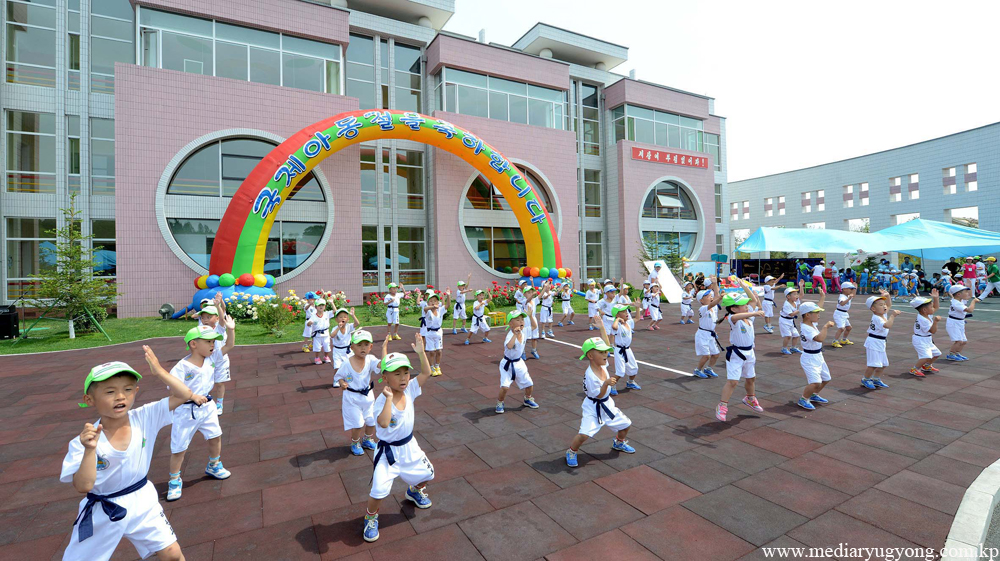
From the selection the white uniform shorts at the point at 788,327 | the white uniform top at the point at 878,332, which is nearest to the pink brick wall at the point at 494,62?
the white uniform shorts at the point at 788,327

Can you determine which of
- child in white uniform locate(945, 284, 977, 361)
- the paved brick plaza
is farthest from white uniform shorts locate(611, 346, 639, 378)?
child in white uniform locate(945, 284, 977, 361)

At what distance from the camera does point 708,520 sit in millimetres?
4254

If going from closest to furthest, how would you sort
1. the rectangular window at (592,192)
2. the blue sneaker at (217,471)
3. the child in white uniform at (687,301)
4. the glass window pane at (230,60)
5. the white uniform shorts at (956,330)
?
1. the blue sneaker at (217,471)
2. the white uniform shorts at (956,330)
3. the child in white uniform at (687,301)
4. the glass window pane at (230,60)
5. the rectangular window at (592,192)

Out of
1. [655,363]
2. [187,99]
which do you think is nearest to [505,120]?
[187,99]

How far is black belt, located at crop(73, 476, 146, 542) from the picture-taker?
9.82 feet

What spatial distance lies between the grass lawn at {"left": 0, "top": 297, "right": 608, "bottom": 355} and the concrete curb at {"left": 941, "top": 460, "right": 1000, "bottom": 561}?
1431 cm

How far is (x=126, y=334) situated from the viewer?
15.3 meters

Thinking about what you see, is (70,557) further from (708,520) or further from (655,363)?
(655,363)

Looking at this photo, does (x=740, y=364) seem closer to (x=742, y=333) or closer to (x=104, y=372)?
(x=742, y=333)

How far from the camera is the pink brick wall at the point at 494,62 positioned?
24.1 meters

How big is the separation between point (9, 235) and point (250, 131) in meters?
10.5

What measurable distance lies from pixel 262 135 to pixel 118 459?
20598 millimetres

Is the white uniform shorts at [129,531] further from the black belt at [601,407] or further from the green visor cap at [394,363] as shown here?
the black belt at [601,407]

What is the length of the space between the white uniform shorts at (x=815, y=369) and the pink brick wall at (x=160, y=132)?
Answer: 63.7ft
